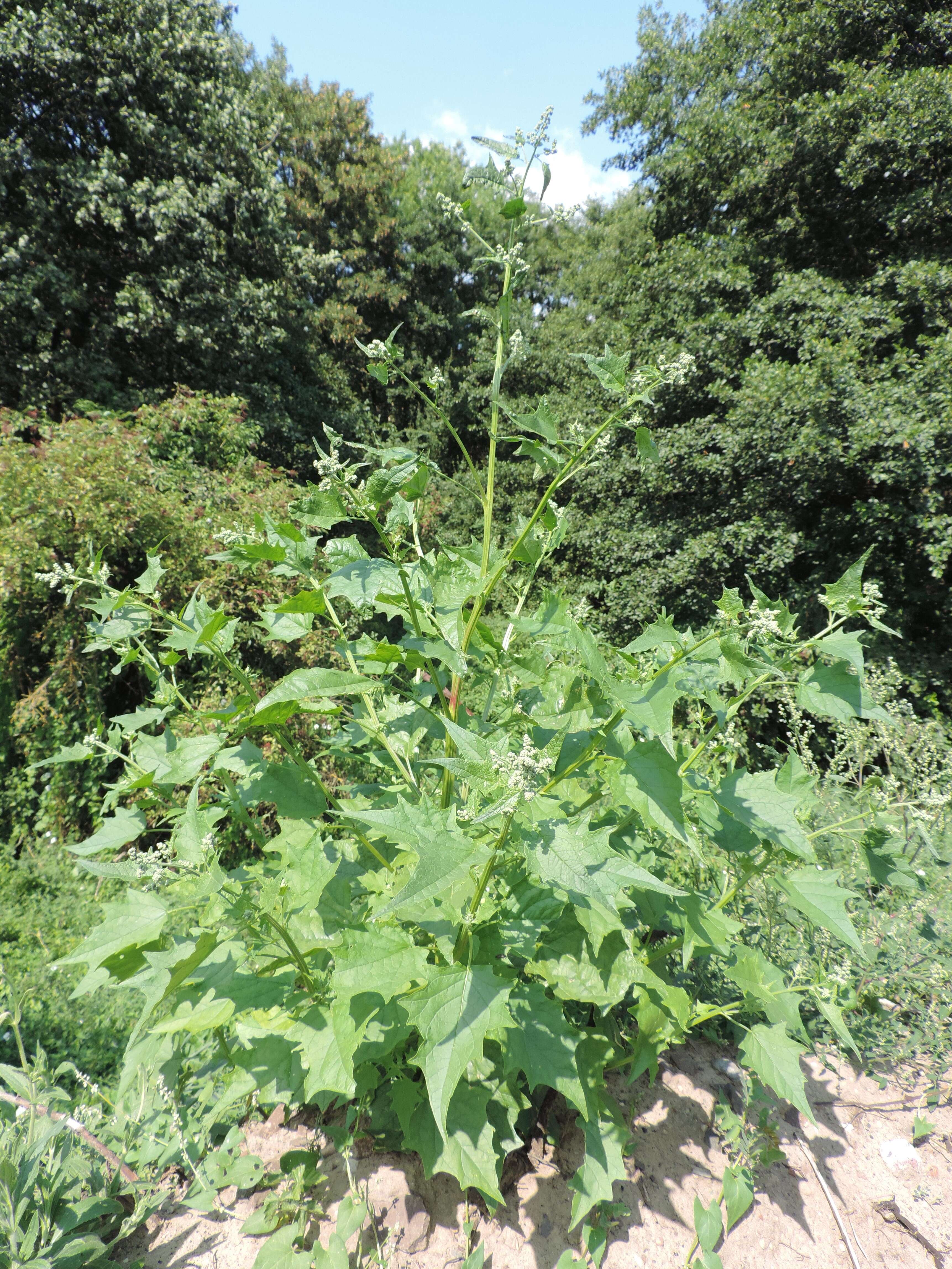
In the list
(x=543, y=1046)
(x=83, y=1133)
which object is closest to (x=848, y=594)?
(x=543, y=1046)

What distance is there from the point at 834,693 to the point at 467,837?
63 cm

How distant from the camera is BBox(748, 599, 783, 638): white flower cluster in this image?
95cm

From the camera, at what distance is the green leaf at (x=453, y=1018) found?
858 mm

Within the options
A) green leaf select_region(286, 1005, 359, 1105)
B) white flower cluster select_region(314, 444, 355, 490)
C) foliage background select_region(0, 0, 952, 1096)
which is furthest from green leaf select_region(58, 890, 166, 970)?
foliage background select_region(0, 0, 952, 1096)

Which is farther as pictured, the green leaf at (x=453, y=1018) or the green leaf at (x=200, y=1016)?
the green leaf at (x=200, y=1016)

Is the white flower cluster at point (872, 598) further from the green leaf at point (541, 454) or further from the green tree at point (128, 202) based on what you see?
the green tree at point (128, 202)

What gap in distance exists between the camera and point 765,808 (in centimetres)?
107

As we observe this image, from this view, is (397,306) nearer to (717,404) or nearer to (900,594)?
(717,404)

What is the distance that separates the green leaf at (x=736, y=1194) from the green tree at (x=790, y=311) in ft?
16.9

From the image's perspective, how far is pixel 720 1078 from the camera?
185 centimetres

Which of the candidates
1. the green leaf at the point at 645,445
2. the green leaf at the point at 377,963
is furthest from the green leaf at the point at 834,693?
the green leaf at the point at 377,963

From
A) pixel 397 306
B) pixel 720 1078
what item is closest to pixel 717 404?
pixel 720 1078

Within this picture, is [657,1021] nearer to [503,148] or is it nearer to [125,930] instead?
[125,930]

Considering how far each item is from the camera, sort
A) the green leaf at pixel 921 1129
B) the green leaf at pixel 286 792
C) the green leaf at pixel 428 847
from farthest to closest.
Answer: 1. the green leaf at pixel 921 1129
2. the green leaf at pixel 286 792
3. the green leaf at pixel 428 847
